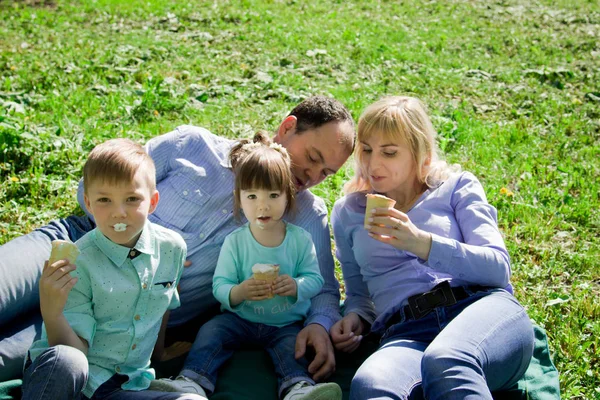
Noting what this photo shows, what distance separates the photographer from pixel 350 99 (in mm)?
7453

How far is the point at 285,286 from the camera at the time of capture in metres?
3.31

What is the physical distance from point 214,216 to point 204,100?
3614mm

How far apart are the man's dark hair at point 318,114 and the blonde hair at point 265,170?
1.03 feet

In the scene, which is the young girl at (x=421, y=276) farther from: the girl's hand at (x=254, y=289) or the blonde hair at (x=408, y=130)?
the girl's hand at (x=254, y=289)

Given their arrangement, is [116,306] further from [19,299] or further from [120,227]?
[19,299]

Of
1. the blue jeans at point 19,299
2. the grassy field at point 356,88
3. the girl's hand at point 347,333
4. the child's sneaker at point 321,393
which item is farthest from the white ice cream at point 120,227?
the grassy field at point 356,88

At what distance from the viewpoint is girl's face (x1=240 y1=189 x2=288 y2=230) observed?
130 inches

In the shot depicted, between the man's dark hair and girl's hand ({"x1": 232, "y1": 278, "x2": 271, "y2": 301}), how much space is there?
97cm

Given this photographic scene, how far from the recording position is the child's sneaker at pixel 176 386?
2.90 meters

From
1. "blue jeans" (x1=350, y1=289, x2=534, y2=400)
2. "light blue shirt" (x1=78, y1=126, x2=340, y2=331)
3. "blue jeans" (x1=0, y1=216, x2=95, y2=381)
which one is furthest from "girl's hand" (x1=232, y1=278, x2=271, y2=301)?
"blue jeans" (x1=0, y1=216, x2=95, y2=381)

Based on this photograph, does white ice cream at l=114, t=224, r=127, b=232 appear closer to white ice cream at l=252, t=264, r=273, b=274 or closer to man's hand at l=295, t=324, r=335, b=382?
white ice cream at l=252, t=264, r=273, b=274

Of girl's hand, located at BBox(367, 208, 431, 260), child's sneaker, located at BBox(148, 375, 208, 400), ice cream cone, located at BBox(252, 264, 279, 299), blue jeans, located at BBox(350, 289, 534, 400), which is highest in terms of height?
girl's hand, located at BBox(367, 208, 431, 260)

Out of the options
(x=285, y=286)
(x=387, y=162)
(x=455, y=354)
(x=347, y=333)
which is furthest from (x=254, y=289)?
(x=455, y=354)

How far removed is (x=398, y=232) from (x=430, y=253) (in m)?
0.19
